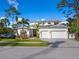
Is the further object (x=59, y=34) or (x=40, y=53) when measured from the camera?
(x=59, y=34)

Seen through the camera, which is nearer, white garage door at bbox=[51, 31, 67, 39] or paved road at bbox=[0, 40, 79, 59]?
paved road at bbox=[0, 40, 79, 59]

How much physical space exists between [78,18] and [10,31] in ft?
67.7

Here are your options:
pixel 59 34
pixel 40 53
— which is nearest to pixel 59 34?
pixel 59 34

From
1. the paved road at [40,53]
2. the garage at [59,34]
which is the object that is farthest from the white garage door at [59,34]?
the paved road at [40,53]

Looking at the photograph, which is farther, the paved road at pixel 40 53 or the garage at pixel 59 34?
the garage at pixel 59 34

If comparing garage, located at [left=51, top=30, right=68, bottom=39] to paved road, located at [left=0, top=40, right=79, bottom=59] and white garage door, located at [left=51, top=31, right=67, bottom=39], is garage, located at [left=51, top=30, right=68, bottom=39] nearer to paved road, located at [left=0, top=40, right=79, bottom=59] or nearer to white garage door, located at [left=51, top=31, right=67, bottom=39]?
white garage door, located at [left=51, top=31, right=67, bottom=39]

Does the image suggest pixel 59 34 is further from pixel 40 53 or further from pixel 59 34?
pixel 40 53

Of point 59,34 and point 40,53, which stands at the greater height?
point 59,34

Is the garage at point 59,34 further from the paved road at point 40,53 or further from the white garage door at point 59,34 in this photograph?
the paved road at point 40,53

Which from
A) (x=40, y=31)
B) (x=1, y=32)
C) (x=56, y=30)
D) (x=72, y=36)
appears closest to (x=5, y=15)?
(x=1, y=32)

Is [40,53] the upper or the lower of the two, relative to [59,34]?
lower

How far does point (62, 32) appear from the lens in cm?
5106

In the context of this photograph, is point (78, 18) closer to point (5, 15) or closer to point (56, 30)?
point (56, 30)

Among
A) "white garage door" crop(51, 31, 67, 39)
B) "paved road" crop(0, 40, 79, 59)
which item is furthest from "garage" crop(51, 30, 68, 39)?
"paved road" crop(0, 40, 79, 59)
